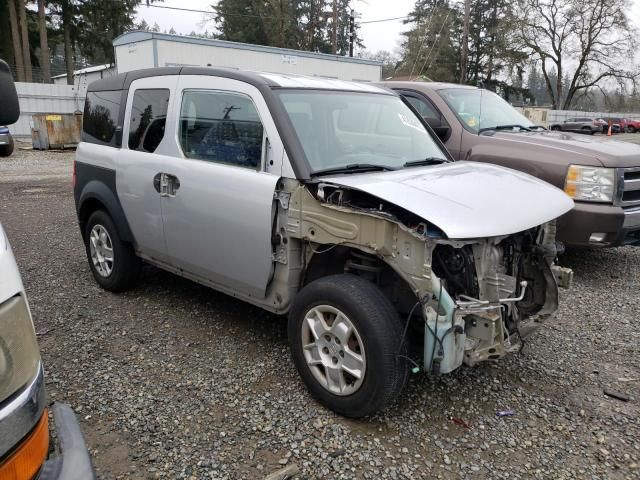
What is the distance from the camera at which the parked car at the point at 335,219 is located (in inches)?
110

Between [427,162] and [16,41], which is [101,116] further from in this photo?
[16,41]

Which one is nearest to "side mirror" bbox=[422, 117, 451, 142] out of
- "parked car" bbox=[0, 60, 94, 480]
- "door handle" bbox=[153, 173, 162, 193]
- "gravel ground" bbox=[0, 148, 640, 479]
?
"gravel ground" bbox=[0, 148, 640, 479]

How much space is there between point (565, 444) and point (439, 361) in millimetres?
865

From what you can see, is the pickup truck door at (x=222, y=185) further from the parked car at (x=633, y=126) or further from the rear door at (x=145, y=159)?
the parked car at (x=633, y=126)

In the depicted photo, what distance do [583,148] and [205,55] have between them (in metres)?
17.3

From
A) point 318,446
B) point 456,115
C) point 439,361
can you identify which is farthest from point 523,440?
point 456,115

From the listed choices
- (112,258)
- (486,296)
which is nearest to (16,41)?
(112,258)

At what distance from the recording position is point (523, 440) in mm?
2883

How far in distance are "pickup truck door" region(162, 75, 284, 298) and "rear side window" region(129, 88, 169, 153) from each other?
21cm

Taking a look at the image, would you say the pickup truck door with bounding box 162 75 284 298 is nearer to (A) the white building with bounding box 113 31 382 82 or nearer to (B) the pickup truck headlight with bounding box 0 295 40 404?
(B) the pickup truck headlight with bounding box 0 295 40 404

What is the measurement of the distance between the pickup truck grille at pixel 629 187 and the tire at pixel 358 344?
3.38 metres

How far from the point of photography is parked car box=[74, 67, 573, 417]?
279cm

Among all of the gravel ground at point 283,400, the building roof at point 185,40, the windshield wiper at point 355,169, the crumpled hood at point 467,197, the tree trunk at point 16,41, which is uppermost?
the tree trunk at point 16,41

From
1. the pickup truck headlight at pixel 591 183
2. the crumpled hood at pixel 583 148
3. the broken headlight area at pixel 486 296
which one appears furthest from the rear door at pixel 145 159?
the pickup truck headlight at pixel 591 183
